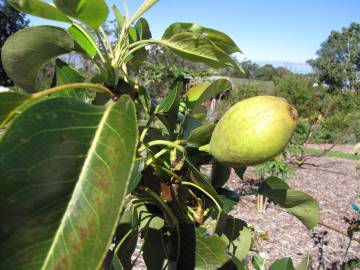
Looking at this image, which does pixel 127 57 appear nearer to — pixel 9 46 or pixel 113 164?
pixel 9 46

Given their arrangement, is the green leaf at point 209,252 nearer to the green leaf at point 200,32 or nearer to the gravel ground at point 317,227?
the green leaf at point 200,32

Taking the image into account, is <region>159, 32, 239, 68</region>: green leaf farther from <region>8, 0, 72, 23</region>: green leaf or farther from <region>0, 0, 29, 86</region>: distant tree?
<region>0, 0, 29, 86</region>: distant tree

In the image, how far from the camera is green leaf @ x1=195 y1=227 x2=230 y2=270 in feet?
1.91

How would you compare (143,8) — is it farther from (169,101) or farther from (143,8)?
(169,101)

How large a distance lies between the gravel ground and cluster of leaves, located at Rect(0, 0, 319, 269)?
5.91ft

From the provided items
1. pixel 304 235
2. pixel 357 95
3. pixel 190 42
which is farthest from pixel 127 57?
pixel 357 95

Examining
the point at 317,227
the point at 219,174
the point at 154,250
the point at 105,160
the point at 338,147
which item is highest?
the point at 105,160

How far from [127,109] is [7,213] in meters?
0.13

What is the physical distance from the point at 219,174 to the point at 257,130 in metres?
0.23

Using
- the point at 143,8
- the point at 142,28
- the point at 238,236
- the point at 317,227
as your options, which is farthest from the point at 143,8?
the point at 317,227

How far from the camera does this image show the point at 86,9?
50 cm

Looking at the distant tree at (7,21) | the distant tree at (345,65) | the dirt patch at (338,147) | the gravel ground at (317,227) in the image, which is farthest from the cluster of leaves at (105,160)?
the distant tree at (345,65)

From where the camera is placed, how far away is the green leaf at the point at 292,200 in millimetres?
701

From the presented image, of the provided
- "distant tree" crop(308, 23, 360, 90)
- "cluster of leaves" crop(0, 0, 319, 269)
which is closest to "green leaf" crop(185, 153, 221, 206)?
"cluster of leaves" crop(0, 0, 319, 269)
